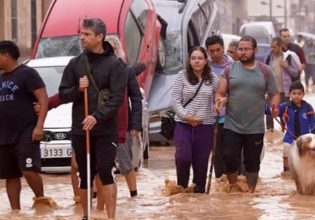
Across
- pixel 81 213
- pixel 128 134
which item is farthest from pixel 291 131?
pixel 81 213

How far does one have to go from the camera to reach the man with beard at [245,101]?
10.1 meters

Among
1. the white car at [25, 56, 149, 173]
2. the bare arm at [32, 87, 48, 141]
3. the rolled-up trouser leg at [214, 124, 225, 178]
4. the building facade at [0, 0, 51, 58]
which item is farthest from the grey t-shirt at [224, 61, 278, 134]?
the building facade at [0, 0, 51, 58]

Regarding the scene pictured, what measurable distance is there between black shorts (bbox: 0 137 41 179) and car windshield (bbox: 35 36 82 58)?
595 centimetres

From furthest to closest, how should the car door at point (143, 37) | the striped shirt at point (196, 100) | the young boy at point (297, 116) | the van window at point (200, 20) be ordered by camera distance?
the van window at point (200, 20) < the car door at point (143, 37) < the young boy at point (297, 116) < the striped shirt at point (196, 100)

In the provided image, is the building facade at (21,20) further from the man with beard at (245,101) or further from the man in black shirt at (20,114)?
the man in black shirt at (20,114)

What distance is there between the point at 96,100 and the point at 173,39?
10.2m

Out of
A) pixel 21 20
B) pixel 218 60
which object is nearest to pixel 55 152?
pixel 218 60

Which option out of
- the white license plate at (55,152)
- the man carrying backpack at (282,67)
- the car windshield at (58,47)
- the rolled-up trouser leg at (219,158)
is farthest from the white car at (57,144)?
the man carrying backpack at (282,67)

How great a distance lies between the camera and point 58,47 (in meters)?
15.3

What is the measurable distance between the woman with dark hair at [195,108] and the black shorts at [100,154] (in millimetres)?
1923

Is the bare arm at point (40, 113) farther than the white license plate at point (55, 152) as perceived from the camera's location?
No

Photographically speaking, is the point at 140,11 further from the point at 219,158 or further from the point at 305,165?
the point at 305,165

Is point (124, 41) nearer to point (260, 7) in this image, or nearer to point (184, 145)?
point (184, 145)

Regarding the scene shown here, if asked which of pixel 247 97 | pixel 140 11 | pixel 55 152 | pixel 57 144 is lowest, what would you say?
pixel 55 152
